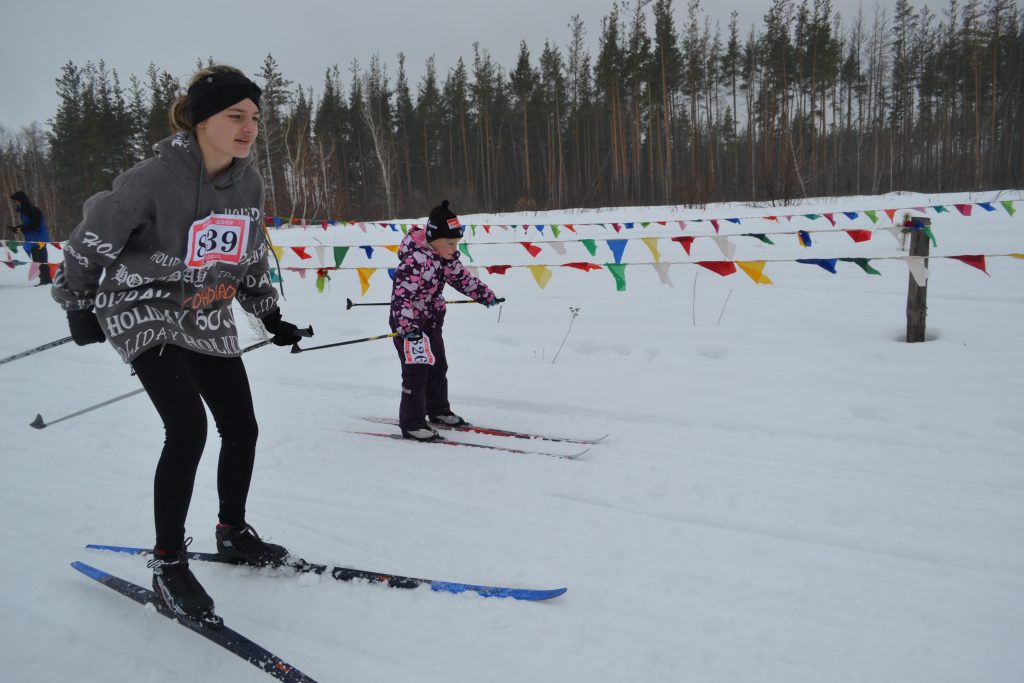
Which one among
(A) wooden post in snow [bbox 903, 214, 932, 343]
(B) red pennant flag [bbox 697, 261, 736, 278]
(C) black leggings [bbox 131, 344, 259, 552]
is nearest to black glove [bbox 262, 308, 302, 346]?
(C) black leggings [bbox 131, 344, 259, 552]

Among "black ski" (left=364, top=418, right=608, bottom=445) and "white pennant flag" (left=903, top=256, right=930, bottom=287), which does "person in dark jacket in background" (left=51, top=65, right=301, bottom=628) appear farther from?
"white pennant flag" (left=903, top=256, right=930, bottom=287)

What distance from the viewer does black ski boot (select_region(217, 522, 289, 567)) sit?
250cm

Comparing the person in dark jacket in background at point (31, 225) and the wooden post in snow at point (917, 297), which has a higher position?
the person in dark jacket in background at point (31, 225)

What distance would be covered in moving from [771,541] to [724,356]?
10.7 ft

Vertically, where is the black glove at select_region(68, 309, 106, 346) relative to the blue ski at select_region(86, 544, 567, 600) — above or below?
above

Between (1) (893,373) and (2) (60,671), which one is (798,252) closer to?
(1) (893,373)

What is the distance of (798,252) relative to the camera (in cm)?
1070

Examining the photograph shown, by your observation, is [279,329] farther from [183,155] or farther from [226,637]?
[226,637]

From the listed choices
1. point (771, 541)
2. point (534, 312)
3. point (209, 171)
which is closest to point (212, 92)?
point (209, 171)

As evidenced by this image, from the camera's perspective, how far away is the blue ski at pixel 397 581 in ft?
7.56

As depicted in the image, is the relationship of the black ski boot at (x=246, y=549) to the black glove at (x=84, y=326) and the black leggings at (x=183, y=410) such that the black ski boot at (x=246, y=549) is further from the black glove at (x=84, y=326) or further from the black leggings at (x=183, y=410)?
the black glove at (x=84, y=326)

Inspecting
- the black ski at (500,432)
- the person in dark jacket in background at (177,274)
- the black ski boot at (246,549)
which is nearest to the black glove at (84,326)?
the person in dark jacket in background at (177,274)

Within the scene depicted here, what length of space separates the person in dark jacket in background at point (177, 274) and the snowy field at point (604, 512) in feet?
1.93

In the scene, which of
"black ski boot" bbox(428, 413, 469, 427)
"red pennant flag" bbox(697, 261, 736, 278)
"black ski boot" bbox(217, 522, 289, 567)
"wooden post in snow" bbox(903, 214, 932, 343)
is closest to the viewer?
"black ski boot" bbox(217, 522, 289, 567)
